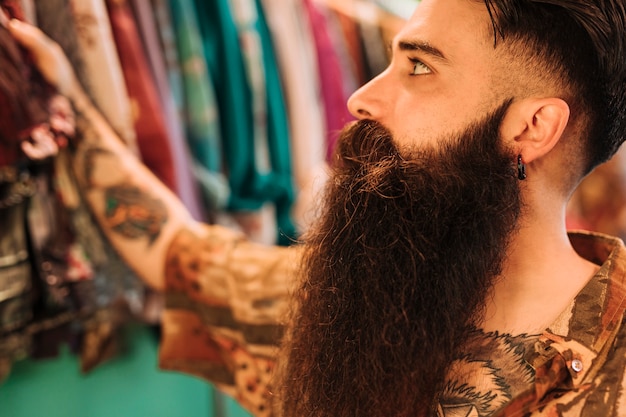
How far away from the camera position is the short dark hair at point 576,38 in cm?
65

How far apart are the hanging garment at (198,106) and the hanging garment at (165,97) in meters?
0.03

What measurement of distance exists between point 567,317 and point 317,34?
749mm

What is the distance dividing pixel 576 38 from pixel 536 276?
0.88 feet

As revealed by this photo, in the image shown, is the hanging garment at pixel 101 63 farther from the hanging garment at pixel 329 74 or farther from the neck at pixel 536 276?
the neck at pixel 536 276

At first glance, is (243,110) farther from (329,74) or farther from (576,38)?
(576,38)

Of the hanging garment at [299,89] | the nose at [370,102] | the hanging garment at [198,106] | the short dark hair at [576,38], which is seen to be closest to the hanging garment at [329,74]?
the hanging garment at [299,89]

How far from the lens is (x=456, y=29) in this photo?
0.70 m

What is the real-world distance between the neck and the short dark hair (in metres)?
0.14

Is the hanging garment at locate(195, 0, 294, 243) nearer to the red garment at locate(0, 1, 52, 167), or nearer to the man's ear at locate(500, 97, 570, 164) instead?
the red garment at locate(0, 1, 52, 167)

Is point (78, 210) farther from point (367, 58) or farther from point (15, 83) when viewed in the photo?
point (367, 58)

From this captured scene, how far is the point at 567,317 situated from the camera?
69cm

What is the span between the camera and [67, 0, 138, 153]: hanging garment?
0.84m

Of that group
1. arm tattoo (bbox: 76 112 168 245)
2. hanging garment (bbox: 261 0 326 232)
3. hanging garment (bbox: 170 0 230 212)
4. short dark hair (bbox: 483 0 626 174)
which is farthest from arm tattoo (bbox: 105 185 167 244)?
short dark hair (bbox: 483 0 626 174)

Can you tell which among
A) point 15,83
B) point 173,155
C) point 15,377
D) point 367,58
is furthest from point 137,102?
point 367,58
